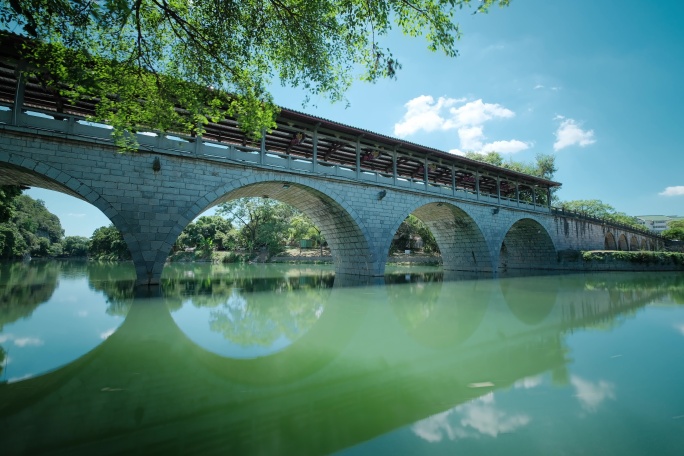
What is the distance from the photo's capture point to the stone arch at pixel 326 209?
1098 cm

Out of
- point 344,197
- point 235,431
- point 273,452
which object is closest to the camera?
point 273,452

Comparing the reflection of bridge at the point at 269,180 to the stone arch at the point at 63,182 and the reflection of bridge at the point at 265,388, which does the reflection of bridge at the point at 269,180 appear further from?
the reflection of bridge at the point at 265,388

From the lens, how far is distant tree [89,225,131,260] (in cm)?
3731

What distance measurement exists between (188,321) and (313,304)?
9.06 ft

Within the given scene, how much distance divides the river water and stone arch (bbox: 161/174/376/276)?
589 cm

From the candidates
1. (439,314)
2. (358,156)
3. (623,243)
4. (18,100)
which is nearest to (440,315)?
(439,314)

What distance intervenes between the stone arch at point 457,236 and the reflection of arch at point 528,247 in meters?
4.79

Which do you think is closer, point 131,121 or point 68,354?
point 68,354

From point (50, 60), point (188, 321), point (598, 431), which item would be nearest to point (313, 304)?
point (188, 321)

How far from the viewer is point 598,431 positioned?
209 centimetres

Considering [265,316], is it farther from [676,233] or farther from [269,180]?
[676,233]

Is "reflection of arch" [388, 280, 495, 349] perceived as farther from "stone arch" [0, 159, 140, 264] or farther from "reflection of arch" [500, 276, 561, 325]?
"stone arch" [0, 159, 140, 264]

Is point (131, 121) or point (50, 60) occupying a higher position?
point (50, 60)

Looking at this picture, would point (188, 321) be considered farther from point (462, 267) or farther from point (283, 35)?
point (462, 267)
